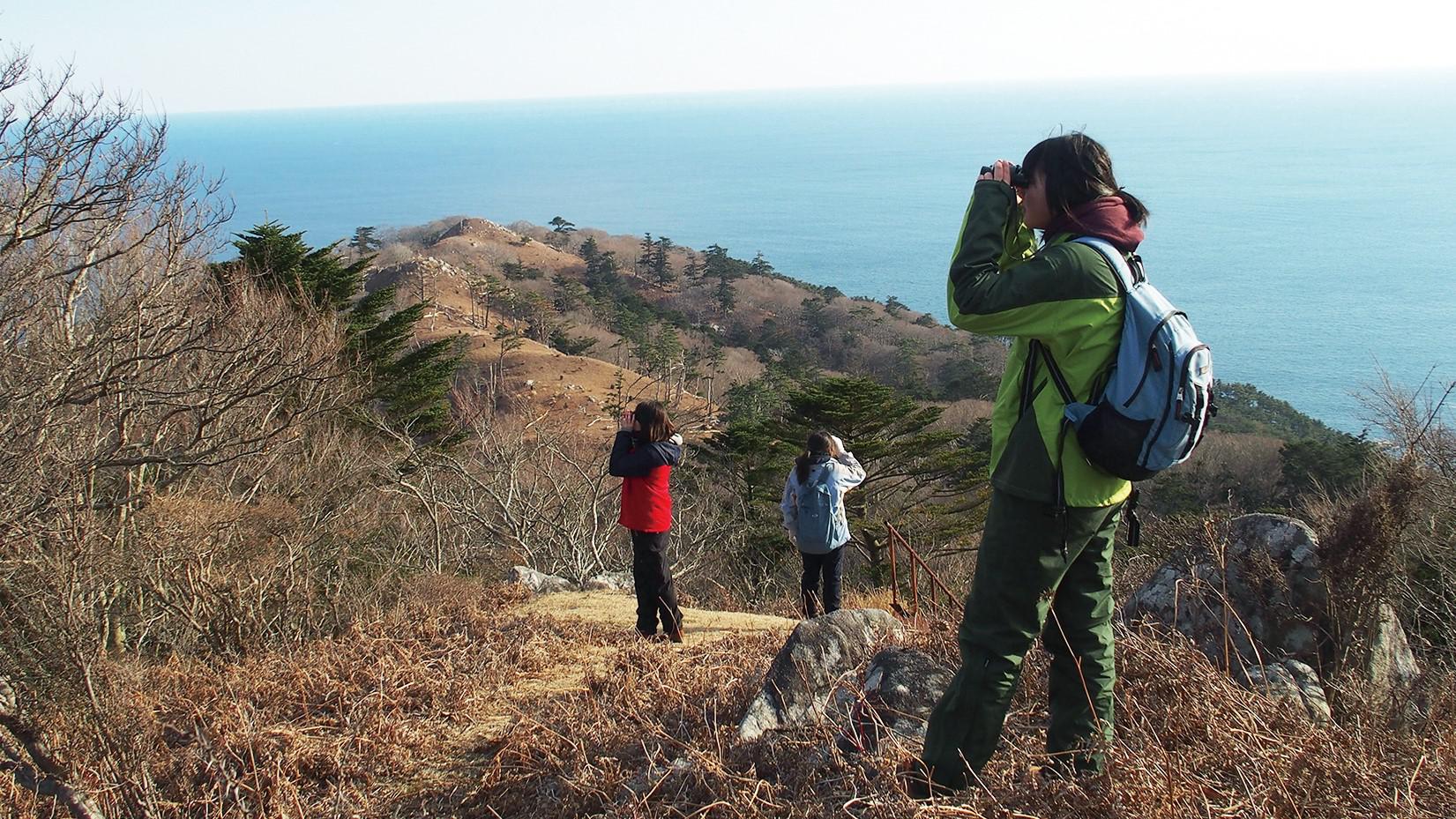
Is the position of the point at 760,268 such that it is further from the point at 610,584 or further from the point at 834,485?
the point at 834,485

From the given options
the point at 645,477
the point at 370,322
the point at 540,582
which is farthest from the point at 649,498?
the point at 370,322

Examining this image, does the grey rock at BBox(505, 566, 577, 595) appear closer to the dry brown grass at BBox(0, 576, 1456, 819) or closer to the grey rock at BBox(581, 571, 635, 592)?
the grey rock at BBox(581, 571, 635, 592)

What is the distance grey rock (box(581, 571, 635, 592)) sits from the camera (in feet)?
27.6

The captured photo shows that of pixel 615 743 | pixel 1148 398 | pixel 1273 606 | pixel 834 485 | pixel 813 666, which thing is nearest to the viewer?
pixel 1148 398

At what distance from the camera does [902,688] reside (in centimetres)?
338

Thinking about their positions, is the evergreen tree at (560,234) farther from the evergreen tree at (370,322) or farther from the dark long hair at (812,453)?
the dark long hair at (812,453)

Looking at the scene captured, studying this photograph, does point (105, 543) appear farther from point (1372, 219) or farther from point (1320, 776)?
point (1372, 219)

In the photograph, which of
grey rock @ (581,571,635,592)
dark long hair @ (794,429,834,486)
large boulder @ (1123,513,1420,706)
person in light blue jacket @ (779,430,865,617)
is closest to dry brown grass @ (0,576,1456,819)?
person in light blue jacket @ (779,430,865,617)

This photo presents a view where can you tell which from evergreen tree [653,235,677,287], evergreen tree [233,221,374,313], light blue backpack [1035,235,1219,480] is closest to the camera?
light blue backpack [1035,235,1219,480]

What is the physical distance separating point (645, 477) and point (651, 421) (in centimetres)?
32

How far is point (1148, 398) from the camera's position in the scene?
2215 mm

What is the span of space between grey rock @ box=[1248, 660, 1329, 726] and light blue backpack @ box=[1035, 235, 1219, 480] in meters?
0.97

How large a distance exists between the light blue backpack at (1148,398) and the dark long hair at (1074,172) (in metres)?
0.19

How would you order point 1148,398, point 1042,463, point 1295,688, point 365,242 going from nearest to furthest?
1. point 1148,398
2. point 1042,463
3. point 1295,688
4. point 365,242
